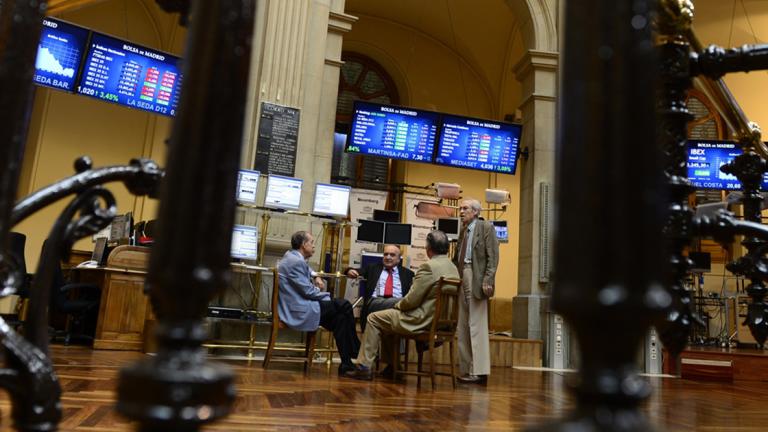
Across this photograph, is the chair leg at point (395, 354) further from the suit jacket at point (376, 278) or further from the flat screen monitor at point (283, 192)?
the flat screen monitor at point (283, 192)

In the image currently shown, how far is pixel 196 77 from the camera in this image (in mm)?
508

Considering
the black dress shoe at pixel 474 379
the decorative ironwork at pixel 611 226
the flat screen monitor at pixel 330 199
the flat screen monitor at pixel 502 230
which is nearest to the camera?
the decorative ironwork at pixel 611 226

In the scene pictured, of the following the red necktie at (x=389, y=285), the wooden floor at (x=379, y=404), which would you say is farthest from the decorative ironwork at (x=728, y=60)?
the red necktie at (x=389, y=285)

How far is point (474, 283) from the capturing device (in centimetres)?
543

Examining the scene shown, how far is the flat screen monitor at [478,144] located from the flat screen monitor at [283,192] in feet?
10.2

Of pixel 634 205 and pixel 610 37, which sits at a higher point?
pixel 610 37

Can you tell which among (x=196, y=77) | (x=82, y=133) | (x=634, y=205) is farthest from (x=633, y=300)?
(x=82, y=133)

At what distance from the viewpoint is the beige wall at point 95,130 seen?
9133 mm

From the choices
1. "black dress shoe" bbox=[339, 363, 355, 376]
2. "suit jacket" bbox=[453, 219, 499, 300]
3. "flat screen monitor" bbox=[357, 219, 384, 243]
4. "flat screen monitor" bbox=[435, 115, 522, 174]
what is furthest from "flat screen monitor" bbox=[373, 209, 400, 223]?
"black dress shoe" bbox=[339, 363, 355, 376]

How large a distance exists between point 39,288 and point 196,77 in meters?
0.75

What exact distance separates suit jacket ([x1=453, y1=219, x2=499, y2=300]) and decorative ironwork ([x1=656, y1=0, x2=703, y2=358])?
4.13 m

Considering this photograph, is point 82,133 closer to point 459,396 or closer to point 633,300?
point 459,396

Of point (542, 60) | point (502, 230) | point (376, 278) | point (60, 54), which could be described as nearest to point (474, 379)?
point (376, 278)

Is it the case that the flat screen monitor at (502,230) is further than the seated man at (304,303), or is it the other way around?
the flat screen monitor at (502,230)
